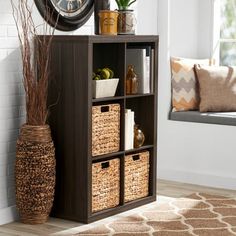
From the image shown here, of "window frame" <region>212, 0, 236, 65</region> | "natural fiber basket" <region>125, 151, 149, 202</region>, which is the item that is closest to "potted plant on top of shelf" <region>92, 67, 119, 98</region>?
"natural fiber basket" <region>125, 151, 149, 202</region>

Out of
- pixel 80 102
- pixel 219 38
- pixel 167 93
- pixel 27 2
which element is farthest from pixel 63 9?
pixel 219 38

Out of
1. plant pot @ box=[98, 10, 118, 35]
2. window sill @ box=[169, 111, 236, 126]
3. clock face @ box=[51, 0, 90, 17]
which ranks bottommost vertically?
window sill @ box=[169, 111, 236, 126]

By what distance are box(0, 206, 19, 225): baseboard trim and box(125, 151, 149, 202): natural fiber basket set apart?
2.68 ft

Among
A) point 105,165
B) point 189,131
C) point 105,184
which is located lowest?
point 105,184

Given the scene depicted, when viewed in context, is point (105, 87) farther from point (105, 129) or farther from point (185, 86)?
point (185, 86)

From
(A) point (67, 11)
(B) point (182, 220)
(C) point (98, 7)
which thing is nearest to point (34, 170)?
(B) point (182, 220)

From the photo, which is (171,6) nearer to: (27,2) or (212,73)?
(212,73)

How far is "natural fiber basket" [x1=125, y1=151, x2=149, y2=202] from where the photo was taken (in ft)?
16.5

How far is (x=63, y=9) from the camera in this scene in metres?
4.88

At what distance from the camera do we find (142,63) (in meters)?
5.03

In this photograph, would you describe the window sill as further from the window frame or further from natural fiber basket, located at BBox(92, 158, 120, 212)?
natural fiber basket, located at BBox(92, 158, 120, 212)

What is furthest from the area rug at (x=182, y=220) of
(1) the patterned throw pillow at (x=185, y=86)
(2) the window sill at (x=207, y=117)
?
(1) the patterned throw pillow at (x=185, y=86)

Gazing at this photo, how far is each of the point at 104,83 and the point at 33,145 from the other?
634 millimetres

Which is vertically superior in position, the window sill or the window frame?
the window frame
